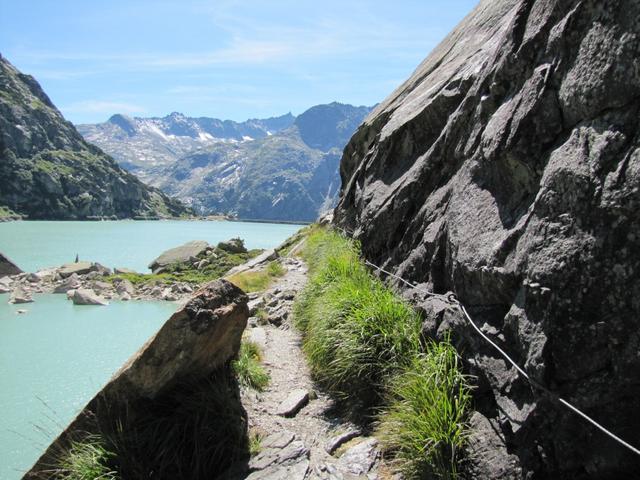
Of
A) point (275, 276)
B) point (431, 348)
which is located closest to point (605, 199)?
point (431, 348)

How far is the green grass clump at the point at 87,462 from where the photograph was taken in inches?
277

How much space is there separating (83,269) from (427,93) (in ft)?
159

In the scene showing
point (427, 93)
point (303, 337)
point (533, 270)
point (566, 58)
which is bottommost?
point (303, 337)

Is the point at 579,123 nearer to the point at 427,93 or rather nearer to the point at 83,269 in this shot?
the point at 427,93

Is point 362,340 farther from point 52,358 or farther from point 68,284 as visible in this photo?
point 68,284

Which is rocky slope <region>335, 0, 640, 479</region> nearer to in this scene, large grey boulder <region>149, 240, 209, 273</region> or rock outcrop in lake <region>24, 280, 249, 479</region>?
rock outcrop in lake <region>24, 280, 249, 479</region>

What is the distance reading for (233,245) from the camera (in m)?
61.0

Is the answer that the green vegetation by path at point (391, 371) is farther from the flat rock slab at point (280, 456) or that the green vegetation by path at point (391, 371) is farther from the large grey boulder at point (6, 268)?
the large grey boulder at point (6, 268)

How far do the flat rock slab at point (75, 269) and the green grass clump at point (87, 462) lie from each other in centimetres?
4811

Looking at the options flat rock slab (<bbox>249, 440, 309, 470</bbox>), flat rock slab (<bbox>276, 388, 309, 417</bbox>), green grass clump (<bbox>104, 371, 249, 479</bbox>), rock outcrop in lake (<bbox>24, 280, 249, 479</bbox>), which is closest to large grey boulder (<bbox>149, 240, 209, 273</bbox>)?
flat rock slab (<bbox>276, 388, 309, 417</bbox>)

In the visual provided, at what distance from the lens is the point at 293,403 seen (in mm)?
9219

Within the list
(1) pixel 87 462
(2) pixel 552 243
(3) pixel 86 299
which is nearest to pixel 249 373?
(1) pixel 87 462

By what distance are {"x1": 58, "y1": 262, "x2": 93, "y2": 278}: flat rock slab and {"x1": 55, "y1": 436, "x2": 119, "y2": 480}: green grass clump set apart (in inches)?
1894

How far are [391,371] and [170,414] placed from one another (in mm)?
3686
